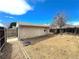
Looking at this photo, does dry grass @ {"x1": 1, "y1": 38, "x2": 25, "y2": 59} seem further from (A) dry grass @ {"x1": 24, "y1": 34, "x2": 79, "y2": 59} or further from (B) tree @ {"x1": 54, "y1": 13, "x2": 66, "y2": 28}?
(B) tree @ {"x1": 54, "y1": 13, "x2": 66, "y2": 28}

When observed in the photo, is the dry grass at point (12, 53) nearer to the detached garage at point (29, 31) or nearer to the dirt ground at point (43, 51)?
the dirt ground at point (43, 51)

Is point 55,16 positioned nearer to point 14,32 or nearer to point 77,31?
point 77,31

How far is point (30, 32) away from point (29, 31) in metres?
0.31

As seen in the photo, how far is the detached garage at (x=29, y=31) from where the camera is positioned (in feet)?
54.7

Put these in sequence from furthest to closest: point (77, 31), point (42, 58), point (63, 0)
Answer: point (77, 31) → point (63, 0) → point (42, 58)

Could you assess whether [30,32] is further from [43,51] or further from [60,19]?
[60,19]

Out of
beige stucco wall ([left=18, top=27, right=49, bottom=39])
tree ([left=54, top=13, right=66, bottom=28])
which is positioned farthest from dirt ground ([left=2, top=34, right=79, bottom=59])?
tree ([left=54, top=13, right=66, bottom=28])

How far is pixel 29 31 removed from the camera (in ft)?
59.2

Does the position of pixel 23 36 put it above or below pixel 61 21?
below

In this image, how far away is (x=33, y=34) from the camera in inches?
738

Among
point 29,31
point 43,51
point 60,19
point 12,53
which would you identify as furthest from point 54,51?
point 60,19

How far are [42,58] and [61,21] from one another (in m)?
25.6

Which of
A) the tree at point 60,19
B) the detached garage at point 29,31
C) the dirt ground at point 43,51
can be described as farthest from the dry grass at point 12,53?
the tree at point 60,19

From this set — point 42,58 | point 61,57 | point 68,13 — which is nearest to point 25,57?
point 42,58
